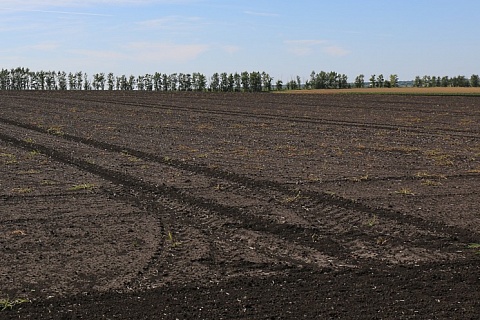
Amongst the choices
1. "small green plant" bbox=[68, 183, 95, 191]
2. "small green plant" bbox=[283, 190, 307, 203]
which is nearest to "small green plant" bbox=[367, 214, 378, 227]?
"small green plant" bbox=[283, 190, 307, 203]

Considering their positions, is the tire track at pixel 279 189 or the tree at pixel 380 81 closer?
the tire track at pixel 279 189

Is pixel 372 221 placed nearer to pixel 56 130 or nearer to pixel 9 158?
pixel 9 158

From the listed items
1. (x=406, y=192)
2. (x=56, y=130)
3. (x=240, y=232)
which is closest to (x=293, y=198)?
(x=406, y=192)

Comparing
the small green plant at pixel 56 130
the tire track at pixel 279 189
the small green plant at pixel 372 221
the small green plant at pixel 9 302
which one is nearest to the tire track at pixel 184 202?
the small green plant at pixel 372 221

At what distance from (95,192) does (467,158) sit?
8.66 metres

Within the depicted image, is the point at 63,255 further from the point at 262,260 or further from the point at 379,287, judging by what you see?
the point at 379,287

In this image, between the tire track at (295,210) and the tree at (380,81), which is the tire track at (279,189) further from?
the tree at (380,81)

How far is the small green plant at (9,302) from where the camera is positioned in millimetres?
5832

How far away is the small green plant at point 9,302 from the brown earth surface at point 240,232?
81 mm

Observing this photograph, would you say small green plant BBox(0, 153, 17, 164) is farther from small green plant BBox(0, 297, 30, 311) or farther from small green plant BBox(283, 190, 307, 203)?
small green plant BBox(0, 297, 30, 311)

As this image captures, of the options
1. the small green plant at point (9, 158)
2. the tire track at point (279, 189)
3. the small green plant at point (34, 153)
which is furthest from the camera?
the small green plant at point (34, 153)

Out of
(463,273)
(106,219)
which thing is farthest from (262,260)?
(106,219)

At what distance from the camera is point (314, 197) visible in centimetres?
1044

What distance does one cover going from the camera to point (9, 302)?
5926mm
